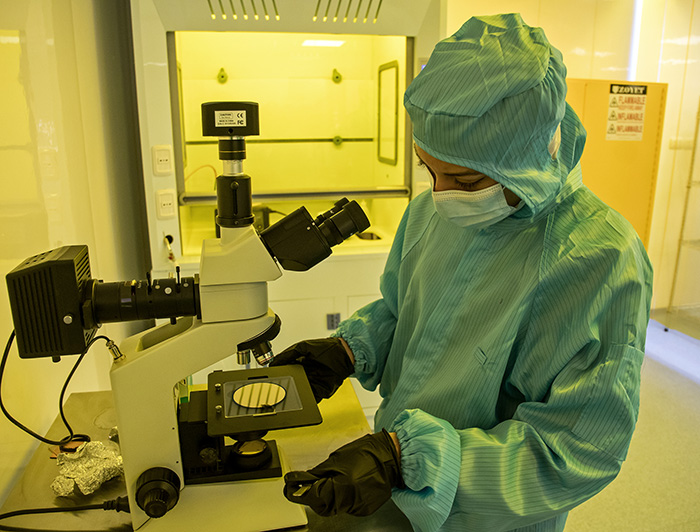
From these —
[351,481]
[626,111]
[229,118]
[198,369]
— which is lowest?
[351,481]

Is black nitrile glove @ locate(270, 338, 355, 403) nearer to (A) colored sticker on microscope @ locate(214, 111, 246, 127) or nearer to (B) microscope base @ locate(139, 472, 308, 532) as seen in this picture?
(B) microscope base @ locate(139, 472, 308, 532)

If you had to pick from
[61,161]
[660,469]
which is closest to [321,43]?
[61,161]

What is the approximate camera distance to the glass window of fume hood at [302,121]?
2.27 metres

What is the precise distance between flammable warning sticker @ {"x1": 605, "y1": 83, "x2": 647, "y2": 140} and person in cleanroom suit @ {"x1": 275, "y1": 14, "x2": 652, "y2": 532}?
2803 mm

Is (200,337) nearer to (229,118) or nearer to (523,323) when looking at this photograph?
(229,118)

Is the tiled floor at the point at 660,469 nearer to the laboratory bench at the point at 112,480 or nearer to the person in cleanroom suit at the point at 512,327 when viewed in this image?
the laboratory bench at the point at 112,480

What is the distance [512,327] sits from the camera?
84 cm

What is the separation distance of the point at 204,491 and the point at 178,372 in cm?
20

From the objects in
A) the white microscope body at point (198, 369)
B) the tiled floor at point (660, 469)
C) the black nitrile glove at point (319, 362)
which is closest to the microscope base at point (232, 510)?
the white microscope body at point (198, 369)

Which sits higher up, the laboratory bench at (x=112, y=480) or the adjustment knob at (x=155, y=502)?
the adjustment knob at (x=155, y=502)

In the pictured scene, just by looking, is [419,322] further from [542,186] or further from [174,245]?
[174,245]

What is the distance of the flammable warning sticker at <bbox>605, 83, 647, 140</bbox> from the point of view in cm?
332

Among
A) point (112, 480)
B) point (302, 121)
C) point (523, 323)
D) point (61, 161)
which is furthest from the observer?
point (302, 121)

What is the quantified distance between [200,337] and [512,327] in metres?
0.47
